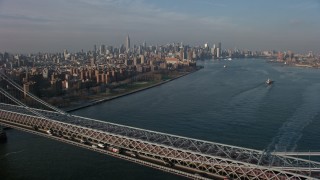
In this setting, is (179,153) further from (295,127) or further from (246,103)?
(246,103)

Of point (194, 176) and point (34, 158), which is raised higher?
point (194, 176)

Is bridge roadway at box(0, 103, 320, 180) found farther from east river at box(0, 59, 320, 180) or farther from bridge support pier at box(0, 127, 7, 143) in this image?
bridge support pier at box(0, 127, 7, 143)

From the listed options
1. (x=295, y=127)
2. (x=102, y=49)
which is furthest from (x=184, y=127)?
(x=102, y=49)

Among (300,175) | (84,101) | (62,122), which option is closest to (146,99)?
(84,101)

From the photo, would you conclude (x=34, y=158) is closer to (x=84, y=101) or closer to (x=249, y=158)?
(x=249, y=158)

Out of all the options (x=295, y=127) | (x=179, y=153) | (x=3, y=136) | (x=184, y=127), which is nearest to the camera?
(x=179, y=153)
